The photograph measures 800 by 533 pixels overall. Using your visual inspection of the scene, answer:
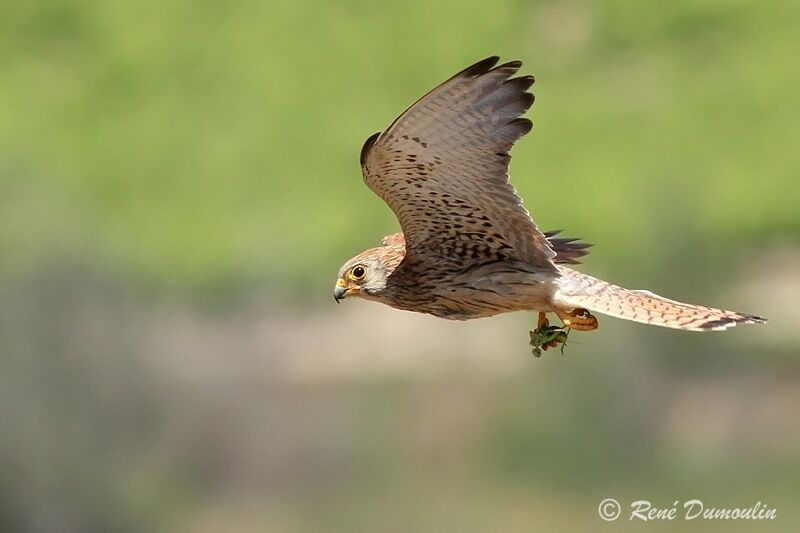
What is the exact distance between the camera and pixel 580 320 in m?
10.5

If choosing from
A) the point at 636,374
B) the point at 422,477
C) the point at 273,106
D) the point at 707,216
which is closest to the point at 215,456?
the point at 422,477

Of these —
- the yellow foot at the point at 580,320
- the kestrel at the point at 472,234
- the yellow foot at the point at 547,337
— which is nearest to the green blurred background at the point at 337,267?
the kestrel at the point at 472,234

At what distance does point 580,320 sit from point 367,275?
1373 mm

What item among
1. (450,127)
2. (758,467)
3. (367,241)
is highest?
(367,241)

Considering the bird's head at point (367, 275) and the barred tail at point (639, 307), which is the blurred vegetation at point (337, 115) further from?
the barred tail at point (639, 307)

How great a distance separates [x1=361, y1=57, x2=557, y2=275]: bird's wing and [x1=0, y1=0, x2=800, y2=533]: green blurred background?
61.8 feet

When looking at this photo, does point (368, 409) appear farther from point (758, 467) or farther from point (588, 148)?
point (588, 148)

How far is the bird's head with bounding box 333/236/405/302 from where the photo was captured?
1108 centimetres

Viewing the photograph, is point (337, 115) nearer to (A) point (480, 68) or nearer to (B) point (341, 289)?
(B) point (341, 289)

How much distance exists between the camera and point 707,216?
4419 cm

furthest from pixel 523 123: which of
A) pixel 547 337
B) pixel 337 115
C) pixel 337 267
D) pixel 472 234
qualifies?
pixel 337 115

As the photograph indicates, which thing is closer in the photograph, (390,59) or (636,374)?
(636,374)

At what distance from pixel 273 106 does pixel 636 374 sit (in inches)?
758

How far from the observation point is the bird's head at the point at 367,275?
11.1 meters
